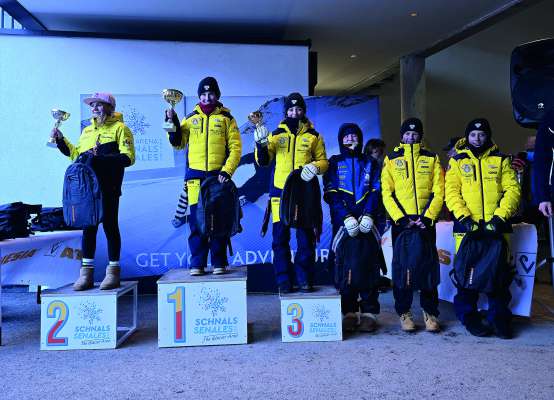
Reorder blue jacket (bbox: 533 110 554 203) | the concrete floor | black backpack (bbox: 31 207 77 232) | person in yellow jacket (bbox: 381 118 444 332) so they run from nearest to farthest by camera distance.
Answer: the concrete floor < blue jacket (bbox: 533 110 554 203) < person in yellow jacket (bbox: 381 118 444 332) < black backpack (bbox: 31 207 77 232)

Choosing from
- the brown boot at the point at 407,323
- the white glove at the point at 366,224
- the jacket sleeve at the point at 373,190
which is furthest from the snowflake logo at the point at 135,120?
the brown boot at the point at 407,323

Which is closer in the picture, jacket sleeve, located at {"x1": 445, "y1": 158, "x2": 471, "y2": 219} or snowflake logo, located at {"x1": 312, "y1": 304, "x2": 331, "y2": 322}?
snowflake logo, located at {"x1": 312, "y1": 304, "x2": 331, "y2": 322}

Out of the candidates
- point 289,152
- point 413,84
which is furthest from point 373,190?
point 413,84

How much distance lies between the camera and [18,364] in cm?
310

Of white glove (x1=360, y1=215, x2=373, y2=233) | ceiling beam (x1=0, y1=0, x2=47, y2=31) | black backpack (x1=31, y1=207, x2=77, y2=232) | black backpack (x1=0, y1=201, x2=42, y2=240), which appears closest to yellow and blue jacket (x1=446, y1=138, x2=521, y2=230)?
white glove (x1=360, y1=215, x2=373, y2=233)

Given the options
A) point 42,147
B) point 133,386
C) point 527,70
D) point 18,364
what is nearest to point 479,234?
point 527,70

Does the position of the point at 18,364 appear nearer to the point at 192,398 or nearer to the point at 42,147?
the point at 192,398

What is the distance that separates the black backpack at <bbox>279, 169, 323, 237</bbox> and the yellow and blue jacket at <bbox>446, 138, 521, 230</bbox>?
41.9 inches

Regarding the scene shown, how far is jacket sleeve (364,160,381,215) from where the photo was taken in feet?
12.1

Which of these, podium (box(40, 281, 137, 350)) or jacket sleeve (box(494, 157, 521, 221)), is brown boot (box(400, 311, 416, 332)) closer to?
jacket sleeve (box(494, 157, 521, 221))

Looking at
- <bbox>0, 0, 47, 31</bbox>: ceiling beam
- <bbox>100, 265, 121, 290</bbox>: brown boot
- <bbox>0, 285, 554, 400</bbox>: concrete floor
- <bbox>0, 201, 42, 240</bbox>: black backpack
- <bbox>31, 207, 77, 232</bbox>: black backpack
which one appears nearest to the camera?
<bbox>0, 285, 554, 400</bbox>: concrete floor

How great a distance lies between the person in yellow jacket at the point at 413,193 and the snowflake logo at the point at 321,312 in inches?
26.1

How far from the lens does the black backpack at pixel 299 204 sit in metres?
3.54

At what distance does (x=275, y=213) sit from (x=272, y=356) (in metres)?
1.06
